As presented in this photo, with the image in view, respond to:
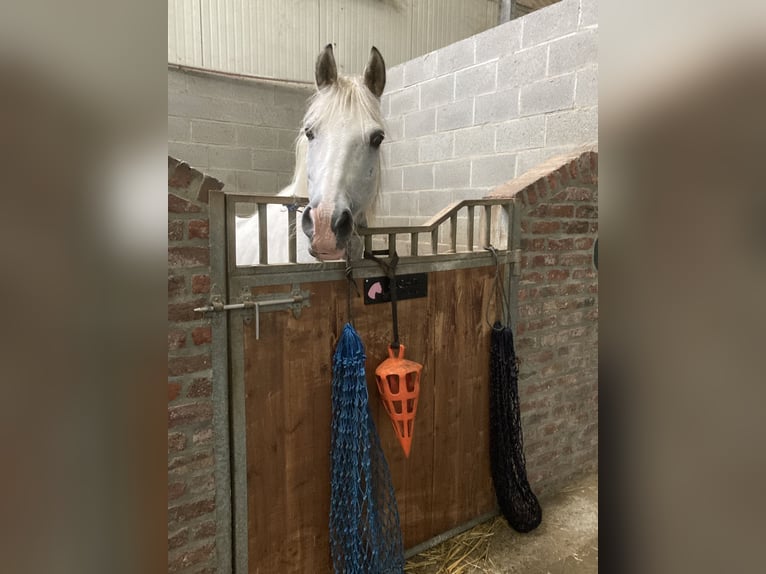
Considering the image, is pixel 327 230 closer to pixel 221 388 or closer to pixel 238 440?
pixel 221 388

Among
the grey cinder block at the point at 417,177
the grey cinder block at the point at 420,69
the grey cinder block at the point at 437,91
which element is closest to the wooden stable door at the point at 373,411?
the grey cinder block at the point at 417,177

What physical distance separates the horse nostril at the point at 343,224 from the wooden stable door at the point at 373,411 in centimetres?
23

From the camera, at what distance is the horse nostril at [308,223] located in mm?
1222

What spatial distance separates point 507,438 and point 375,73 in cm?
148

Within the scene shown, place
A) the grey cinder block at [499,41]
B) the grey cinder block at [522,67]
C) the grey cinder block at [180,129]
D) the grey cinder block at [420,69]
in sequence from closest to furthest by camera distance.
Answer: the grey cinder block at [522,67], the grey cinder block at [499,41], the grey cinder block at [420,69], the grey cinder block at [180,129]

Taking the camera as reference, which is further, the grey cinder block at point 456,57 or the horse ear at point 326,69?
the grey cinder block at point 456,57

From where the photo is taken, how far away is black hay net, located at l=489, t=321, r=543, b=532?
6.23 feet

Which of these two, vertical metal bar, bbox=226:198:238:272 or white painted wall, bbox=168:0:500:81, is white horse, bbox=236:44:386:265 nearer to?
vertical metal bar, bbox=226:198:238:272

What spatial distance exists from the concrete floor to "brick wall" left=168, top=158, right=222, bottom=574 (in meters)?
0.87

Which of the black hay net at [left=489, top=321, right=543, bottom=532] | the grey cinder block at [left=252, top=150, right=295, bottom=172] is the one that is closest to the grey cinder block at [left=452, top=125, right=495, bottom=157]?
the black hay net at [left=489, top=321, right=543, bottom=532]

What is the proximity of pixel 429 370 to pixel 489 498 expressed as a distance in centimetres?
71

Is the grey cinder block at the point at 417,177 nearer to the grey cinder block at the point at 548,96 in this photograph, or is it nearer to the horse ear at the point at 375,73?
the grey cinder block at the point at 548,96

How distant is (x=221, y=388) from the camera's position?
1235mm
